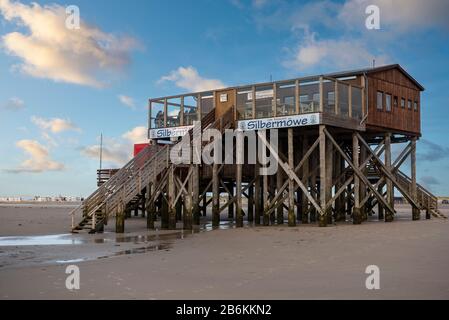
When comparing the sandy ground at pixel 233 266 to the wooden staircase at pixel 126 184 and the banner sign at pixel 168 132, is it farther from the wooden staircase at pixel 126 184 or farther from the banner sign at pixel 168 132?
the banner sign at pixel 168 132

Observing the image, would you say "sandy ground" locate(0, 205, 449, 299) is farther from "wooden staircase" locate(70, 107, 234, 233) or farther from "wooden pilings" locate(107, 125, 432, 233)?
"wooden pilings" locate(107, 125, 432, 233)

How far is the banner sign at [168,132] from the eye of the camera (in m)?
30.0

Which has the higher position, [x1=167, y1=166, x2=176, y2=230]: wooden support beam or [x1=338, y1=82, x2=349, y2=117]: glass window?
[x1=338, y1=82, x2=349, y2=117]: glass window

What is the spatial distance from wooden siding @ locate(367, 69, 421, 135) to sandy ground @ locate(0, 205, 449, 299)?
9385 mm

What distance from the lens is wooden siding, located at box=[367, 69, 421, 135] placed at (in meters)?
27.5

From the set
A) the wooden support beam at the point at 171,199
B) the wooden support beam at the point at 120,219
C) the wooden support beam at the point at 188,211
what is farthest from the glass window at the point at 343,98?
the wooden support beam at the point at 120,219

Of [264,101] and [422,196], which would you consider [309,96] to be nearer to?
[264,101]

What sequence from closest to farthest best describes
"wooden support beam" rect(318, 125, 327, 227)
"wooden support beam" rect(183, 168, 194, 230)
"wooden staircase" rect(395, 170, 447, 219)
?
"wooden support beam" rect(318, 125, 327, 227) < "wooden support beam" rect(183, 168, 194, 230) < "wooden staircase" rect(395, 170, 447, 219)

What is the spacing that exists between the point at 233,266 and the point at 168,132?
19250 mm

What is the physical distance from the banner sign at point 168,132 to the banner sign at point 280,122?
3.80 meters

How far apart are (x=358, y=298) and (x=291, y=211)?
53.9 feet

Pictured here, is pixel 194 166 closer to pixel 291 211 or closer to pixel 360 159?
pixel 291 211

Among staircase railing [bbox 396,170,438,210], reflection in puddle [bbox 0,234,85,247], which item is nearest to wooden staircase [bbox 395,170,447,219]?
staircase railing [bbox 396,170,438,210]
